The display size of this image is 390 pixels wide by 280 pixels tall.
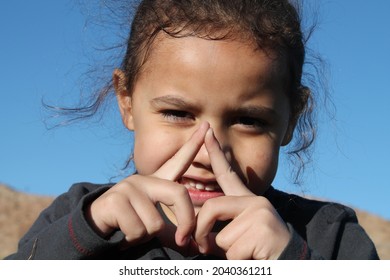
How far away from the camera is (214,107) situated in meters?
2.65

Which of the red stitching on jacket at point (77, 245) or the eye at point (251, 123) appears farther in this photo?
the eye at point (251, 123)

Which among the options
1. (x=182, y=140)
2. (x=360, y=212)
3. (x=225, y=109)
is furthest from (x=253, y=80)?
(x=360, y=212)

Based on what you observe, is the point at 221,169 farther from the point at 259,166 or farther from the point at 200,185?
the point at 259,166

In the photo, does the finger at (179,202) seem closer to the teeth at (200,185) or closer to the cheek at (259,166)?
the teeth at (200,185)

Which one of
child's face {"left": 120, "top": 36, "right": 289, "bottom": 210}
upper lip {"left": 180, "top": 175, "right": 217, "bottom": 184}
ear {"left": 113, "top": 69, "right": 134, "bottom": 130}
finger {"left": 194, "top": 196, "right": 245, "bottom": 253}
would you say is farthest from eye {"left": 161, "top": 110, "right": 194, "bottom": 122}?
ear {"left": 113, "top": 69, "right": 134, "bottom": 130}

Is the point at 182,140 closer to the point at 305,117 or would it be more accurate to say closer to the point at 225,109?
the point at 225,109

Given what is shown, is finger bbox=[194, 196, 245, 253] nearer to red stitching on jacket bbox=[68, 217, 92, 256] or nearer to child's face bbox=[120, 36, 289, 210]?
child's face bbox=[120, 36, 289, 210]

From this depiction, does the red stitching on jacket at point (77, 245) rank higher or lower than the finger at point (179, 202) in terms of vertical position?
lower

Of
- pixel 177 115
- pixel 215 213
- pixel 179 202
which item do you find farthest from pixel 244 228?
pixel 177 115

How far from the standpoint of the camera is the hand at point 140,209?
2.36m

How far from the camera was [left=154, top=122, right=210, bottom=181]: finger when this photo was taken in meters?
2.58

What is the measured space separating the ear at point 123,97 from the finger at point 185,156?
2.61 feet

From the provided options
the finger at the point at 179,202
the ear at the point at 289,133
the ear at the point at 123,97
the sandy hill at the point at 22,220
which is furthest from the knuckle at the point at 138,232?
the sandy hill at the point at 22,220
